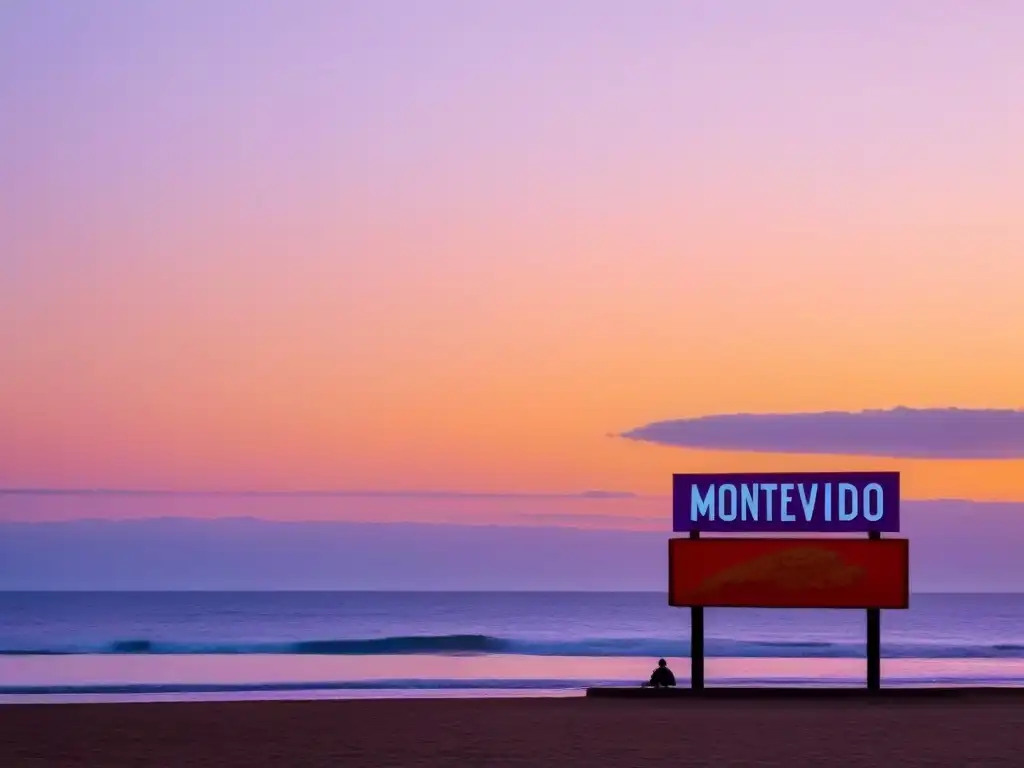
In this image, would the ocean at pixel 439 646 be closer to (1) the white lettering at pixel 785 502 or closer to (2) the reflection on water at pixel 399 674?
(2) the reflection on water at pixel 399 674

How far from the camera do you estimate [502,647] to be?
257 feet

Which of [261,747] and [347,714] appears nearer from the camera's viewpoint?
[261,747]

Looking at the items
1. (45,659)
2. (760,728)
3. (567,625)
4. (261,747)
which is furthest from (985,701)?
(567,625)

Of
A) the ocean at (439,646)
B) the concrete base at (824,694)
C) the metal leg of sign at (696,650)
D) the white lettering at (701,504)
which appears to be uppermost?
the white lettering at (701,504)

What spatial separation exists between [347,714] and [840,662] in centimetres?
4072

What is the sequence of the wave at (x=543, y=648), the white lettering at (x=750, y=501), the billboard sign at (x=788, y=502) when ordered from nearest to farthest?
the billboard sign at (x=788, y=502) → the white lettering at (x=750, y=501) → the wave at (x=543, y=648)

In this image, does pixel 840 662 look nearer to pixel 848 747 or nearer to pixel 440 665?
pixel 440 665

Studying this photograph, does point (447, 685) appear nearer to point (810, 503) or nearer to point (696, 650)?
point (696, 650)

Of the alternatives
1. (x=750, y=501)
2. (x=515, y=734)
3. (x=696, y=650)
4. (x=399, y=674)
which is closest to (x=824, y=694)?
(x=696, y=650)

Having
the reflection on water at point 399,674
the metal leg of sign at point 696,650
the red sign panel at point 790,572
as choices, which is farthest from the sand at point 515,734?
the reflection on water at point 399,674

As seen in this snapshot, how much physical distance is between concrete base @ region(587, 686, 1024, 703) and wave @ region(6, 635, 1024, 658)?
126ft

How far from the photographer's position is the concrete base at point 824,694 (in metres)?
29.8

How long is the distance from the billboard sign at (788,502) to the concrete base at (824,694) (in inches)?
136

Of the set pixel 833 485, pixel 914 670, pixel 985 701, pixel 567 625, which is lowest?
pixel 567 625
